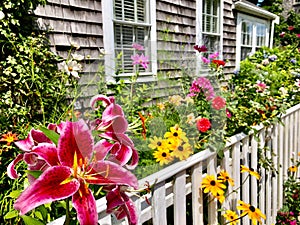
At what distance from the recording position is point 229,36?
265 inches

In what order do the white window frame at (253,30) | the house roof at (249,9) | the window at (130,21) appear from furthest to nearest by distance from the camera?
the white window frame at (253,30) < the house roof at (249,9) < the window at (130,21)

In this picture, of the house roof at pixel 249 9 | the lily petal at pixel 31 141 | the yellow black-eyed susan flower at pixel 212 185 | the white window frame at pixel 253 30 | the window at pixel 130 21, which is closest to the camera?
the lily petal at pixel 31 141

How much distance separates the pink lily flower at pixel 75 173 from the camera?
397 millimetres

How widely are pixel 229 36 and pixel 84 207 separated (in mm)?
6950

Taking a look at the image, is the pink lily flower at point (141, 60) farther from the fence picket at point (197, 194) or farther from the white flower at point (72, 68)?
the white flower at point (72, 68)

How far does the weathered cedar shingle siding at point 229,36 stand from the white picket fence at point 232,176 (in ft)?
13.5

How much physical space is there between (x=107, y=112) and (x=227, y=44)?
6677 millimetres

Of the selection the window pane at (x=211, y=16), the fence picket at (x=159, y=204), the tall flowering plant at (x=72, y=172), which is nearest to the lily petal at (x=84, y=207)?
the tall flowering plant at (x=72, y=172)

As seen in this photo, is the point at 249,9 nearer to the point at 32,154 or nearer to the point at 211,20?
the point at 211,20

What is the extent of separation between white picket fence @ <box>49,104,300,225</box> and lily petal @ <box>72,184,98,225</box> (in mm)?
414

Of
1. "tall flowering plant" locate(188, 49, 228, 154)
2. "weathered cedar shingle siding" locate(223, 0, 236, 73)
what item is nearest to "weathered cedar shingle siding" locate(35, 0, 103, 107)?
"tall flowering plant" locate(188, 49, 228, 154)

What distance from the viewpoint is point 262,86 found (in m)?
2.46

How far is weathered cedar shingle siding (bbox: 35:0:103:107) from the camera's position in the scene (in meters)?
3.03

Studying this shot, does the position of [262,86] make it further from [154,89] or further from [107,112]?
[107,112]
